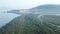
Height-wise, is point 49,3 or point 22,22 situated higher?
point 49,3

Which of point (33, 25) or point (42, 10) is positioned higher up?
point (42, 10)

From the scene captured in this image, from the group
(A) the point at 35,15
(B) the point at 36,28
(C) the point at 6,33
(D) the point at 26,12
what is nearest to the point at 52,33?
(B) the point at 36,28

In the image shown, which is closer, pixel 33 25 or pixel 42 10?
pixel 33 25

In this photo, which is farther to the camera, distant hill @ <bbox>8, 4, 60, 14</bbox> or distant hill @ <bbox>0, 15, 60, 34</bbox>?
distant hill @ <bbox>8, 4, 60, 14</bbox>

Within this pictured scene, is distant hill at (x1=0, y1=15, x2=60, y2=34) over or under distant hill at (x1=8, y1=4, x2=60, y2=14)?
under

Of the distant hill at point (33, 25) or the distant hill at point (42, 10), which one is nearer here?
the distant hill at point (33, 25)

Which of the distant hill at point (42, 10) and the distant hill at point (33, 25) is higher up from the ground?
the distant hill at point (42, 10)

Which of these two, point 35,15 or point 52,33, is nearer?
point 52,33

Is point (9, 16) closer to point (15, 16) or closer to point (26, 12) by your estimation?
point (15, 16)
